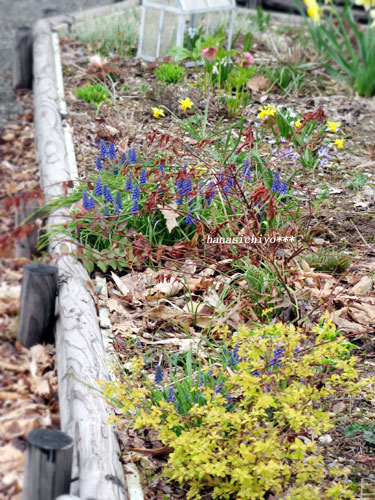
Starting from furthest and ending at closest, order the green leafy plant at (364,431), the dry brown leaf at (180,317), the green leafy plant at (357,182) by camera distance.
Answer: the green leafy plant at (357,182)
the dry brown leaf at (180,317)
the green leafy plant at (364,431)

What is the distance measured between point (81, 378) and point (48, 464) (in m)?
0.53

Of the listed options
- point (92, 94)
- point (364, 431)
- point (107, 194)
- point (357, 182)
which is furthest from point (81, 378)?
point (92, 94)

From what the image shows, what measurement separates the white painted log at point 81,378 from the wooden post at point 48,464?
0.23ft

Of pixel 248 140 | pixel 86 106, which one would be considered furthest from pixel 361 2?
pixel 248 140

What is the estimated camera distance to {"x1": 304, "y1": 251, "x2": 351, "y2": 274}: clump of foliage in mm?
3357

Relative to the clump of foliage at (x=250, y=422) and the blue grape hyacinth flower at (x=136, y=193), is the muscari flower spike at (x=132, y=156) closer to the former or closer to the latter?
the blue grape hyacinth flower at (x=136, y=193)

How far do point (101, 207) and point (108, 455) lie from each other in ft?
5.37

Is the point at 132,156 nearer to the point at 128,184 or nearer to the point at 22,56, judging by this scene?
the point at 128,184

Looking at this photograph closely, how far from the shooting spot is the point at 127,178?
3645mm

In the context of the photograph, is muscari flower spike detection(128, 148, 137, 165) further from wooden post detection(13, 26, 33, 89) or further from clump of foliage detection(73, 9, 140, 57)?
wooden post detection(13, 26, 33, 89)

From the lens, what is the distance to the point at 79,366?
8.58ft

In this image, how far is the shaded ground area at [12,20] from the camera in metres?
6.27

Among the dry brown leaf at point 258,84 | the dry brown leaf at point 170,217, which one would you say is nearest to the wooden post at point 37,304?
the dry brown leaf at point 170,217

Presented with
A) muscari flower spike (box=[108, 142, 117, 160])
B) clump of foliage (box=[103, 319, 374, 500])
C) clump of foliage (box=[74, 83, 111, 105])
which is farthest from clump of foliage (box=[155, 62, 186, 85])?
clump of foliage (box=[103, 319, 374, 500])
